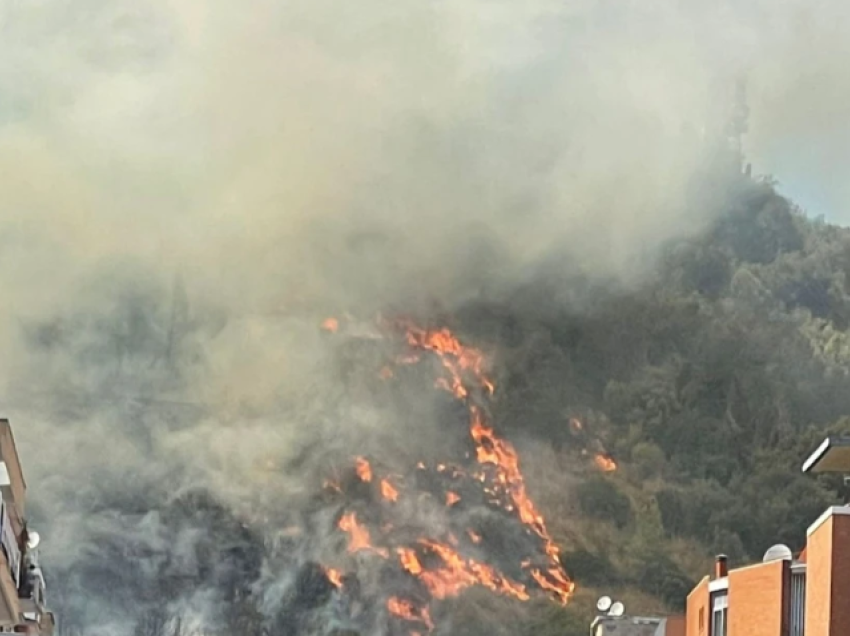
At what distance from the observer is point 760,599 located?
80.3 feet

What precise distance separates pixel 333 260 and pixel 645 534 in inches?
774

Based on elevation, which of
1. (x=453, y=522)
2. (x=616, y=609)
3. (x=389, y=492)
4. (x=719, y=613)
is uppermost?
(x=389, y=492)

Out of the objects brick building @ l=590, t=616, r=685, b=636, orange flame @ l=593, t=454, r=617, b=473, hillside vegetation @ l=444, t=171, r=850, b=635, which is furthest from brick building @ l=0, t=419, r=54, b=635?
orange flame @ l=593, t=454, r=617, b=473

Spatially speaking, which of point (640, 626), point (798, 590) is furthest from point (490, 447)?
point (798, 590)

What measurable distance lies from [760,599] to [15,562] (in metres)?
15.9

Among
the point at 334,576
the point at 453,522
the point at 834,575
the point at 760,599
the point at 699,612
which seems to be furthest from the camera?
the point at 453,522

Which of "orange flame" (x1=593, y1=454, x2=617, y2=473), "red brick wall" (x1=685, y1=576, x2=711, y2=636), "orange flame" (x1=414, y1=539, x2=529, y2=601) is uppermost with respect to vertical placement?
"orange flame" (x1=593, y1=454, x2=617, y2=473)

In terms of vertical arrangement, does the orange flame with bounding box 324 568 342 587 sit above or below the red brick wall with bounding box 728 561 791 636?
above

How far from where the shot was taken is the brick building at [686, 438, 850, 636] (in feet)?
61.6

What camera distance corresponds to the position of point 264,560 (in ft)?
222

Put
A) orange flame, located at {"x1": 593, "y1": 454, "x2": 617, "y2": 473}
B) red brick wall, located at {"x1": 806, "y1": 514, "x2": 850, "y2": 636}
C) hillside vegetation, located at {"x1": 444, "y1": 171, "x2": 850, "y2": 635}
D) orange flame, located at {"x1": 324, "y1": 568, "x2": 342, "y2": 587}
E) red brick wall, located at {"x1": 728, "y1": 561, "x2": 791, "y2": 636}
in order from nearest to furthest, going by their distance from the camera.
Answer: red brick wall, located at {"x1": 806, "y1": 514, "x2": 850, "y2": 636}, red brick wall, located at {"x1": 728, "y1": 561, "x2": 791, "y2": 636}, orange flame, located at {"x1": 324, "y1": 568, "x2": 342, "y2": 587}, hillside vegetation, located at {"x1": 444, "y1": 171, "x2": 850, "y2": 635}, orange flame, located at {"x1": 593, "y1": 454, "x2": 617, "y2": 473}

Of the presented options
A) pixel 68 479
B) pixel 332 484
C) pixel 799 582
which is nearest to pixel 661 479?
pixel 332 484

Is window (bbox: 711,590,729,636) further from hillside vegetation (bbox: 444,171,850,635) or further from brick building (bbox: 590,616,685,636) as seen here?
hillside vegetation (bbox: 444,171,850,635)

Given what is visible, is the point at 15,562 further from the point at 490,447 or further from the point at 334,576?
the point at 490,447
